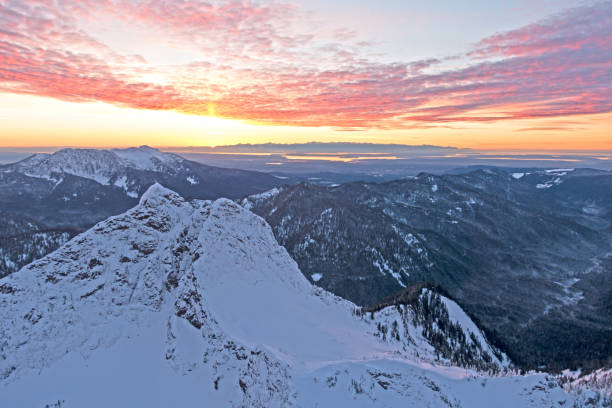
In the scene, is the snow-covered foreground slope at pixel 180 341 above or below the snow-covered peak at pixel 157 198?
below

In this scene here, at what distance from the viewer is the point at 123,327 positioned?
39.3 meters

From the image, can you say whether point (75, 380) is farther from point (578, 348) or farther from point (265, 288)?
point (578, 348)

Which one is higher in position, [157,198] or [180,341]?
[157,198]

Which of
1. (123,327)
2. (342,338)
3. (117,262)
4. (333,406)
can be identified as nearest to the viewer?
(333,406)

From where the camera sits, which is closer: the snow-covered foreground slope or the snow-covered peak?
the snow-covered foreground slope

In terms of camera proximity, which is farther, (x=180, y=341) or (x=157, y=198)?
(x=157, y=198)

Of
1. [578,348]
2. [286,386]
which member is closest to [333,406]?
[286,386]

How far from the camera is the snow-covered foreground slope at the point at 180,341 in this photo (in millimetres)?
32844

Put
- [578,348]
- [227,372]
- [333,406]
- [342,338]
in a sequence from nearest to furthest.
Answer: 1. [333,406]
2. [227,372]
3. [342,338]
4. [578,348]

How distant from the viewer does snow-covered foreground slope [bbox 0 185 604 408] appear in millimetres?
32844

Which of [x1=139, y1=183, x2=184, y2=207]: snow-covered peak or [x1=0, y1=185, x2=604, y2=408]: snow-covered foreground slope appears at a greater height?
[x1=139, y1=183, x2=184, y2=207]: snow-covered peak

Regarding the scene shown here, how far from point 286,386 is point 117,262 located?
99.6ft

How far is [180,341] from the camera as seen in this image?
37.7 meters

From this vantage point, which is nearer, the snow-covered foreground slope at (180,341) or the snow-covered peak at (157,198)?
the snow-covered foreground slope at (180,341)
